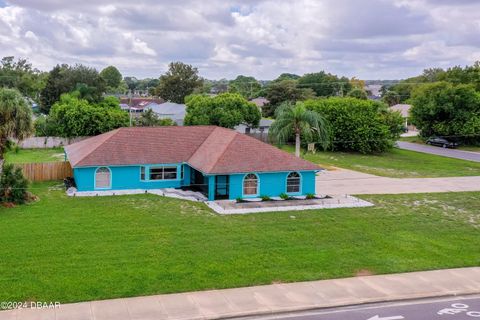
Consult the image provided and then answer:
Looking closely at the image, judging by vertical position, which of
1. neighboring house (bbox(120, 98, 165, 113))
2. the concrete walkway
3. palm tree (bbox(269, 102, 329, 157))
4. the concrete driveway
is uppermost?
neighboring house (bbox(120, 98, 165, 113))

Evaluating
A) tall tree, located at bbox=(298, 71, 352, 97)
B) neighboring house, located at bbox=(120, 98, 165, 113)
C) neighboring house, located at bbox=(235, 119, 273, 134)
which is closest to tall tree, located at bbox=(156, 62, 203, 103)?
neighboring house, located at bbox=(120, 98, 165, 113)

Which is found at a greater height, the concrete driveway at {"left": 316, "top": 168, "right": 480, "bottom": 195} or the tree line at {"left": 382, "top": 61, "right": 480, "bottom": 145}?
the tree line at {"left": 382, "top": 61, "right": 480, "bottom": 145}

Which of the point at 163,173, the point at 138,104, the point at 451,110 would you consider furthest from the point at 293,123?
the point at 138,104

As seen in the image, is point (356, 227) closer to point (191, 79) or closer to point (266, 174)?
point (266, 174)

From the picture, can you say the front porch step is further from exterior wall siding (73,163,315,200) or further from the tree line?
the tree line

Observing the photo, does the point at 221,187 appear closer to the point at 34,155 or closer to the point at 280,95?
the point at 34,155

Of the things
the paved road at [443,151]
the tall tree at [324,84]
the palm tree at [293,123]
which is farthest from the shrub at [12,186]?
the tall tree at [324,84]
